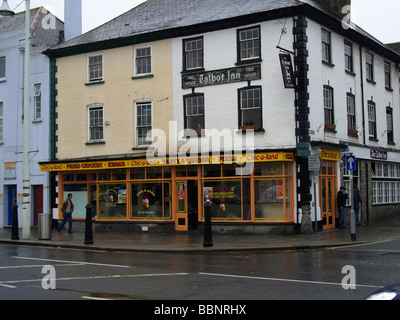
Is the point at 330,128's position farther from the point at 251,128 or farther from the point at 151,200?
the point at 151,200

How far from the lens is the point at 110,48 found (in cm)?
2542

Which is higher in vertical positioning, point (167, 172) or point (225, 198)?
point (167, 172)

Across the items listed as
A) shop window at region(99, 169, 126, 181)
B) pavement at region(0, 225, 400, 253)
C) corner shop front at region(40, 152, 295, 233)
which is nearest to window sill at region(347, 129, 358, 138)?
pavement at region(0, 225, 400, 253)

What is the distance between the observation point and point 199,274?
11336 mm

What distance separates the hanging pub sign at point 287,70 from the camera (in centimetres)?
2033

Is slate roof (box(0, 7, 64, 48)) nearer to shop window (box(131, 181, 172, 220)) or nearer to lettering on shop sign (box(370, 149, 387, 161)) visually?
shop window (box(131, 181, 172, 220))

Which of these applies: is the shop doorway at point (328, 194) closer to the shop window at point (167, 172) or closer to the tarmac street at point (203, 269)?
the tarmac street at point (203, 269)

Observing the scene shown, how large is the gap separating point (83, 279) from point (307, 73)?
1373cm

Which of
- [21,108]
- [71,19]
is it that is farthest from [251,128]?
[21,108]

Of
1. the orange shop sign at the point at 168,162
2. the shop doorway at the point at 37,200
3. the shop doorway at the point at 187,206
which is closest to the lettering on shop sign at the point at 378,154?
the orange shop sign at the point at 168,162

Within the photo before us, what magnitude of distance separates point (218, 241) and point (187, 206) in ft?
14.1

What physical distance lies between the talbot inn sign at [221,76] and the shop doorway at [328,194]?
16.0ft

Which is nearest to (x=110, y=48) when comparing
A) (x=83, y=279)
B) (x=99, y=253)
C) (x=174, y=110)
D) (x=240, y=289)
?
(x=174, y=110)
